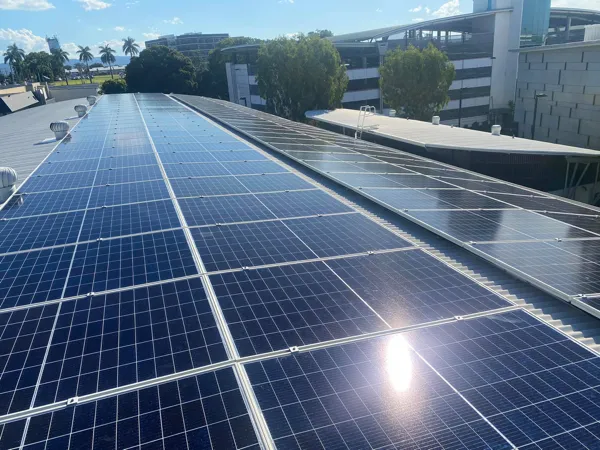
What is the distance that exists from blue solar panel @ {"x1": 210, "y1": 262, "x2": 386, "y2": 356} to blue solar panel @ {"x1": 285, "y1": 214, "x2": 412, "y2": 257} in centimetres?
135

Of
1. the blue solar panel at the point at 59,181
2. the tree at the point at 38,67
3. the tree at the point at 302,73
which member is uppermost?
the tree at the point at 38,67

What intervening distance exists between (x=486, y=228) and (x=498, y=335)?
21.2 ft

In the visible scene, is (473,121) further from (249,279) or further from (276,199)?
(249,279)

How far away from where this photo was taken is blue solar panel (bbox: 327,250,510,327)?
9.05 meters

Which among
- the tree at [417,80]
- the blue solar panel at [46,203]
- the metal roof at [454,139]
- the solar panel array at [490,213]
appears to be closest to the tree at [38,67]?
the tree at [417,80]

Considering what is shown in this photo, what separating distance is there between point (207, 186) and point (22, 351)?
11.1 m

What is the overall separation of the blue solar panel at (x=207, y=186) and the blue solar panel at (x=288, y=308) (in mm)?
7513

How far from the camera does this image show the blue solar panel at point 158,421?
592 centimetres

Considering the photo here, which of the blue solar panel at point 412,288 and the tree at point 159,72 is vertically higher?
the tree at point 159,72

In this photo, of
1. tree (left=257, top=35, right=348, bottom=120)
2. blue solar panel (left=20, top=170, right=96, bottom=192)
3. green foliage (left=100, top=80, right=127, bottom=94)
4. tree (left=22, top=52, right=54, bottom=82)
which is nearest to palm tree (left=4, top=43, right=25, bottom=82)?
tree (left=22, top=52, right=54, bottom=82)

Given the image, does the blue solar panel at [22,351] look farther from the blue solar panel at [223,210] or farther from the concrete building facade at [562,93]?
the concrete building facade at [562,93]

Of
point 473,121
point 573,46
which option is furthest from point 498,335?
point 473,121

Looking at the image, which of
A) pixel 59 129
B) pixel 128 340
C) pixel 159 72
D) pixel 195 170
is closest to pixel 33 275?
pixel 128 340

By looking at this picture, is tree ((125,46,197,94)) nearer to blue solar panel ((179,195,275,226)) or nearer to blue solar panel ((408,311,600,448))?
blue solar panel ((179,195,275,226))
